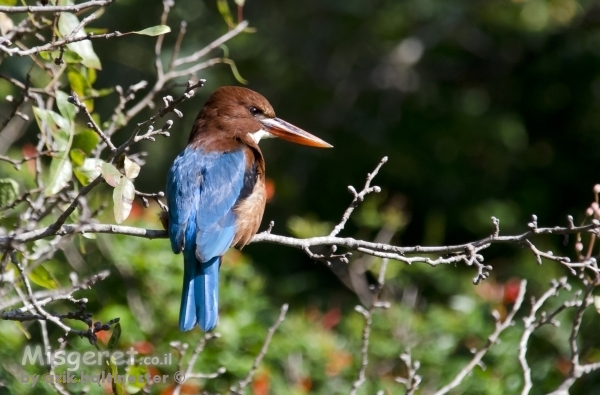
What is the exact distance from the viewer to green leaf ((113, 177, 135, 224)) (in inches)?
75.4

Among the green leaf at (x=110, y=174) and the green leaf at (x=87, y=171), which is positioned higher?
the green leaf at (x=110, y=174)

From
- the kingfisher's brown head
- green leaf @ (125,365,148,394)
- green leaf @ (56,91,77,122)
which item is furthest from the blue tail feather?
the kingfisher's brown head

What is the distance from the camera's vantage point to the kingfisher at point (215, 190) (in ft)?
8.84

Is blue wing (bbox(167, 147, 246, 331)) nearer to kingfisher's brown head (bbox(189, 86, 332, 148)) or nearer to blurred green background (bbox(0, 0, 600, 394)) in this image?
kingfisher's brown head (bbox(189, 86, 332, 148))

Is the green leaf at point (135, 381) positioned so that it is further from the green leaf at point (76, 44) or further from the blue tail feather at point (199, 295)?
the green leaf at point (76, 44)

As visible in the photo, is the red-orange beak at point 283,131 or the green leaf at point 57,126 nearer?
the green leaf at point 57,126

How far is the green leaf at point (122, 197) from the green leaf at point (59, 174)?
1.52 feet

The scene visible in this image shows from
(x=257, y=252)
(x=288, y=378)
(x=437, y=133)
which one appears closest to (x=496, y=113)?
(x=437, y=133)

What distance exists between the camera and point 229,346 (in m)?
3.21

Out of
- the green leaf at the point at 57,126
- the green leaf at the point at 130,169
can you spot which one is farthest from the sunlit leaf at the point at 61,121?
the green leaf at the point at 130,169

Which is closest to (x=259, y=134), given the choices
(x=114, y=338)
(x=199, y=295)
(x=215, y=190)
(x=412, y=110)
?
(x=215, y=190)

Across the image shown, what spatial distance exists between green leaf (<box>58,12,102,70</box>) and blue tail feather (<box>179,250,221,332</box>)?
0.64 m

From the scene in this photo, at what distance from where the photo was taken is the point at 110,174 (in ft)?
6.14

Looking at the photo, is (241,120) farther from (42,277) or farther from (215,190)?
(42,277)
